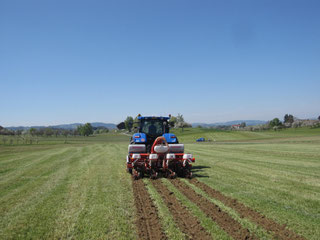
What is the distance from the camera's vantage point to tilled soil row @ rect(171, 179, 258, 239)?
4.32m

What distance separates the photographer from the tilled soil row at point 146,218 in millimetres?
4365

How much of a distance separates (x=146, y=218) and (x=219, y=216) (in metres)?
1.67

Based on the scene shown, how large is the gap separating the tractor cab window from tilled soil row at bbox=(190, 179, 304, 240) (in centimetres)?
504

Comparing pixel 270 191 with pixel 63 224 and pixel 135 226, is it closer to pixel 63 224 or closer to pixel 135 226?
pixel 135 226

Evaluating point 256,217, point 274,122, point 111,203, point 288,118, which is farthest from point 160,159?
point 288,118

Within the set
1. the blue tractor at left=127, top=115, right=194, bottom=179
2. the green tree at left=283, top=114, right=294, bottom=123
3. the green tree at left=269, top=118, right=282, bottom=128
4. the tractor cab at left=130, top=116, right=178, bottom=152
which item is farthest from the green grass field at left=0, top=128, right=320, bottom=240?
the green tree at left=283, top=114, right=294, bottom=123

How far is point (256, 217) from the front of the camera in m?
5.07

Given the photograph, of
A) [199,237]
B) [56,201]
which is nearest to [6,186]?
[56,201]

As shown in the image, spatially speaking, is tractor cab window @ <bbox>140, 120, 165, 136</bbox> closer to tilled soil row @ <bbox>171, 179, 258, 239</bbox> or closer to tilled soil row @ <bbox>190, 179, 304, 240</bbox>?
tilled soil row @ <bbox>171, 179, 258, 239</bbox>

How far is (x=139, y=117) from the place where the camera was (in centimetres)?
1177

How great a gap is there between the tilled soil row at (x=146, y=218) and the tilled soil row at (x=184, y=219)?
423mm

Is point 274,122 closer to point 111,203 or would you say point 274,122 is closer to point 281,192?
point 281,192

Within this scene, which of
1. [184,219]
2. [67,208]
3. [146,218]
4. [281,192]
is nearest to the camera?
[184,219]

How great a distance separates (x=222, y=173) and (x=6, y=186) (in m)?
8.72
